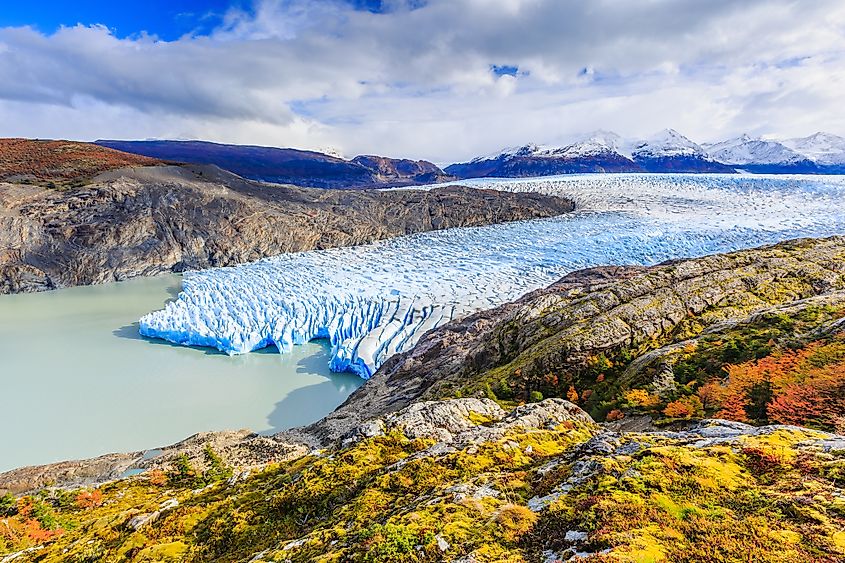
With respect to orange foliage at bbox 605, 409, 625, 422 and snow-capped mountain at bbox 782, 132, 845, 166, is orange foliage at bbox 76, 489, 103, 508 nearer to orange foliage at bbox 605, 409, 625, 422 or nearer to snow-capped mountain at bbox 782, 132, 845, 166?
orange foliage at bbox 605, 409, 625, 422

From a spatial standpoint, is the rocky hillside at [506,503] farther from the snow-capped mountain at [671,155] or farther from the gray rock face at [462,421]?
the snow-capped mountain at [671,155]

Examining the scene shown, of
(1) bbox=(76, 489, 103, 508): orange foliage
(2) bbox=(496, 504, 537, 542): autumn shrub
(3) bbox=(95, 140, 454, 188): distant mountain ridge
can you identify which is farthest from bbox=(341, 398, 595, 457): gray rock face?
(3) bbox=(95, 140, 454, 188): distant mountain ridge

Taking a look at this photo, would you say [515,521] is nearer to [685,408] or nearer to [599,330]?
[685,408]

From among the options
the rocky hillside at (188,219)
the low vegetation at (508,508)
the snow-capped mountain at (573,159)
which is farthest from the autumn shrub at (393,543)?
the snow-capped mountain at (573,159)

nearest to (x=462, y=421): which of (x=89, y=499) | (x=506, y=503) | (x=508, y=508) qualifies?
(x=506, y=503)

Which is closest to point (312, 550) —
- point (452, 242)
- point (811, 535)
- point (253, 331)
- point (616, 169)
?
point (811, 535)

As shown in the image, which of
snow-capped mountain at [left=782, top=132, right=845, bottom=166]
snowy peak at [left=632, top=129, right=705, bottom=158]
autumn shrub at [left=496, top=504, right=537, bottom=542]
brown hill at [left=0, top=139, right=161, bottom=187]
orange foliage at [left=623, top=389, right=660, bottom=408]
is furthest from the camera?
snowy peak at [left=632, top=129, right=705, bottom=158]
